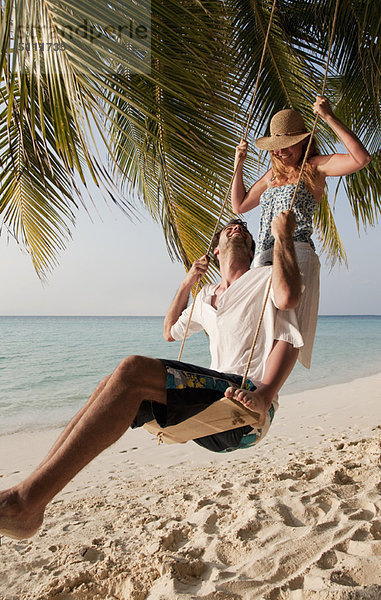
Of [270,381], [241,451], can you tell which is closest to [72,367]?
[241,451]

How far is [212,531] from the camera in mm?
3500

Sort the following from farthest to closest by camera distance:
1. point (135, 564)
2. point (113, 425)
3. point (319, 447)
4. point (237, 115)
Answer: point (319, 447), point (237, 115), point (135, 564), point (113, 425)

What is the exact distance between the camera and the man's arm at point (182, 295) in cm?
248

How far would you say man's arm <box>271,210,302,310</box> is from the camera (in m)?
1.98

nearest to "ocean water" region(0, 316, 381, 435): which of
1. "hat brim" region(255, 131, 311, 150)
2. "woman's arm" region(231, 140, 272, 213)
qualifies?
"woman's arm" region(231, 140, 272, 213)

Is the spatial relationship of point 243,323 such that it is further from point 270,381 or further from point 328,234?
point 328,234

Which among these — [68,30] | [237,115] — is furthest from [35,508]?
[237,115]

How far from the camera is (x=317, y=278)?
7.46 feet

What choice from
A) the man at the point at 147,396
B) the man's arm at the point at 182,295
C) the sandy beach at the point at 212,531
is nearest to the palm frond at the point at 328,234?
the sandy beach at the point at 212,531

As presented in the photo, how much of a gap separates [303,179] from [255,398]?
3.54 feet

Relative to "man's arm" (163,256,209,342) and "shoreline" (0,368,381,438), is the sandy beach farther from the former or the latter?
"shoreline" (0,368,381,438)

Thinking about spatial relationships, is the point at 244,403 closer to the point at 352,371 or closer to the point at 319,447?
the point at 319,447

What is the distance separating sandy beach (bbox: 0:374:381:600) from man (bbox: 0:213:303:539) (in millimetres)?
1208

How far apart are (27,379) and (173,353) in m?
7.61
